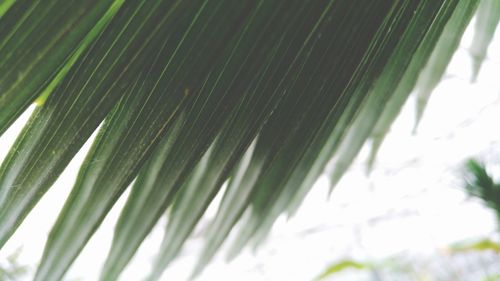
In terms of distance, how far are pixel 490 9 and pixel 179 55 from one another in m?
0.40

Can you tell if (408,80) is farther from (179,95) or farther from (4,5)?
(4,5)

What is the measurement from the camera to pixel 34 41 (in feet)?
0.73

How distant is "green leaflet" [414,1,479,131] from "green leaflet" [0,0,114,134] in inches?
12.5

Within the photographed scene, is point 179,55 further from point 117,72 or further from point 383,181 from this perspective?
point 383,181

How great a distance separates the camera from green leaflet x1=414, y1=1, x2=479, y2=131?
15.8 inches

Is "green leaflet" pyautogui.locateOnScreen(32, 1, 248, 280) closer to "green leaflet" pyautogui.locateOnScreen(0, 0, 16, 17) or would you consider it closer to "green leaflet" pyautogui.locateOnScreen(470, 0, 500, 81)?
"green leaflet" pyautogui.locateOnScreen(0, 0, 16, 17)

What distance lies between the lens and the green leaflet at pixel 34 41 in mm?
216

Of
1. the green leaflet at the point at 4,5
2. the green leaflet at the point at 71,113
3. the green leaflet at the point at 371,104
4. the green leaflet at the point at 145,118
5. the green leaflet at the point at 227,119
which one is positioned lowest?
the green leaflet at the point at 371,104

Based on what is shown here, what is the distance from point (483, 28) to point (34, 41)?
506 millimetres

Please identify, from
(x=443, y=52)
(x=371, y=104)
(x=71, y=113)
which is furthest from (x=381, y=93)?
(x=71, y=113)

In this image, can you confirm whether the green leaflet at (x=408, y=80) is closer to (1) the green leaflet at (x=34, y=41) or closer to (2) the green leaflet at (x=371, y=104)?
(2) the green leaflet at (x=371, y=104)

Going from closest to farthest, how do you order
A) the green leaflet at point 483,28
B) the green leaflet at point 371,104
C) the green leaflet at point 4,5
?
1. the green leaflet at point 4,5
2. the green leaflet at point 371,104
3. the green leaflet at point 483,28

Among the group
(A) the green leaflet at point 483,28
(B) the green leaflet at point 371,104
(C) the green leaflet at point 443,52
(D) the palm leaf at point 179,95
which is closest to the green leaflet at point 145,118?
(D) the palm leaf at point 179,95

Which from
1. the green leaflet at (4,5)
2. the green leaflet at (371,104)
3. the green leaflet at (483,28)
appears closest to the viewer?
the green leaflet at (4,5)
